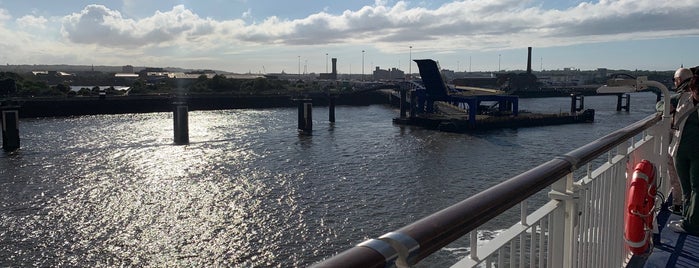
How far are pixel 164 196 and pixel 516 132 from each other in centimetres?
3326

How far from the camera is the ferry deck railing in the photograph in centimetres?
118

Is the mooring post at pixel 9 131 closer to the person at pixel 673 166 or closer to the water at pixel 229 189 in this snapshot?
the water at pixel 229 189

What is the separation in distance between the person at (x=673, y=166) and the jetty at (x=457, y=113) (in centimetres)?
4349

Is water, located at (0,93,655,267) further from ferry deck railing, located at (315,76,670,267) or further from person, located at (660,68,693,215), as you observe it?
ferry deck railing, located at (315,76,670,267)

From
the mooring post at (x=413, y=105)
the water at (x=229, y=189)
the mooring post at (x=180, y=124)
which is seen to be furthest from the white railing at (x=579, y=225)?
the mooring post at (x=413, y=105)

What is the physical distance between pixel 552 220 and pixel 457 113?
56516 millimetres

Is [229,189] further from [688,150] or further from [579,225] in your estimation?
[579,225]

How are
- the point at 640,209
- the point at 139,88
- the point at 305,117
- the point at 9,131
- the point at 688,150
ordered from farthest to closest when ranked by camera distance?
the point at 139,88 → the point at 305,117 → the point at 9,131 → the point at 688,150 → the point at 640,209

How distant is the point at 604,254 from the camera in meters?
3.24

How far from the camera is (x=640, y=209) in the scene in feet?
A: 11.8

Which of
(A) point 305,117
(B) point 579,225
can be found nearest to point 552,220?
(B) point 579,225

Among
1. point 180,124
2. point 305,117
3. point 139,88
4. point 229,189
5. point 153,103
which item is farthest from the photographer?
point 139,88

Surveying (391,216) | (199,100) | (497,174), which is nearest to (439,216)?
(391,216)

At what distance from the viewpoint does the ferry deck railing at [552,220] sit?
3.89 ft
